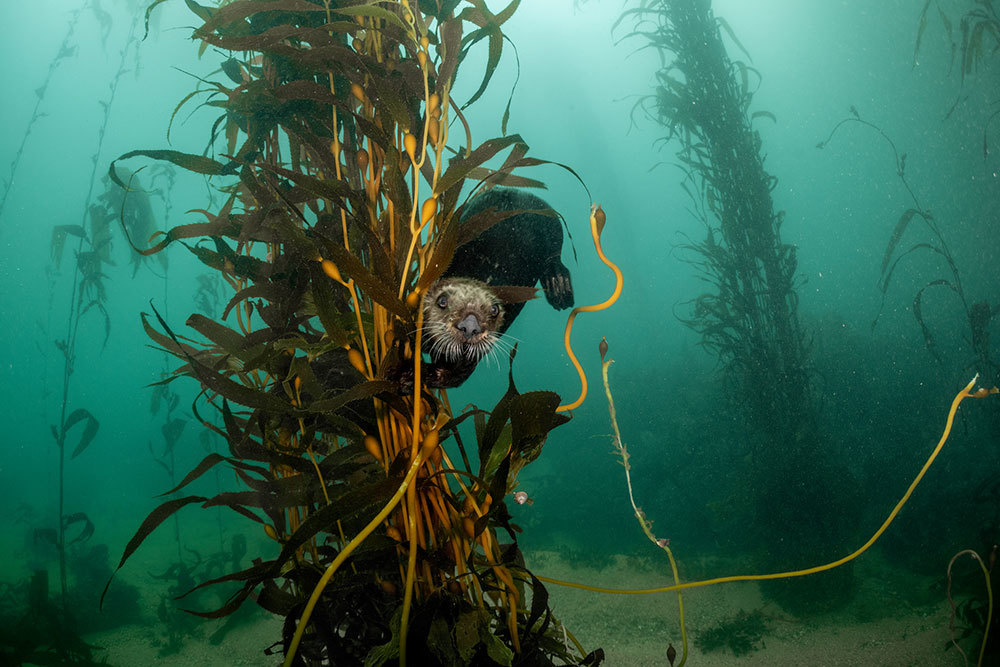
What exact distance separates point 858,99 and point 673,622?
72.6 meters

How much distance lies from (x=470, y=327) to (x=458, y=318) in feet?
0.32

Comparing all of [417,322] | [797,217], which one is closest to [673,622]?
[417,322]

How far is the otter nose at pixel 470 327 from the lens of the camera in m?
1.55

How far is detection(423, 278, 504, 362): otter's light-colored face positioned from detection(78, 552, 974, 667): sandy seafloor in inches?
166

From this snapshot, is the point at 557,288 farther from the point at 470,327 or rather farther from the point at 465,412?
the point at 465,412

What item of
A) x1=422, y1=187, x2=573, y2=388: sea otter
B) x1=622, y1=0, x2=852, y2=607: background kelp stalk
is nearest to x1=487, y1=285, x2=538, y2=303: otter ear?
x1=422, y1=187, x2=573, y2=388: sea otter

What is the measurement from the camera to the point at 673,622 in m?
5.62

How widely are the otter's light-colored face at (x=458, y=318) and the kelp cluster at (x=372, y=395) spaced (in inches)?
7.3

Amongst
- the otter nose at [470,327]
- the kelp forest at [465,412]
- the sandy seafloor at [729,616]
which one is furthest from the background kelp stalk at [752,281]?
the otter nose at [470,327]

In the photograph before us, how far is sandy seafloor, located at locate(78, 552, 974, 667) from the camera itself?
4.61 m

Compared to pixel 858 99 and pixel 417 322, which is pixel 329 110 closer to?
pixel 417 322

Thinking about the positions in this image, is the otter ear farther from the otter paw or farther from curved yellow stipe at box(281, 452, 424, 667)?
the otter paw

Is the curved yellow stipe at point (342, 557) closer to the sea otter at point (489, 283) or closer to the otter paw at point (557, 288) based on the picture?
the sea otter at point (489, 283)

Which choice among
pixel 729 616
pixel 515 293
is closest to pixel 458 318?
pixel 515 293
